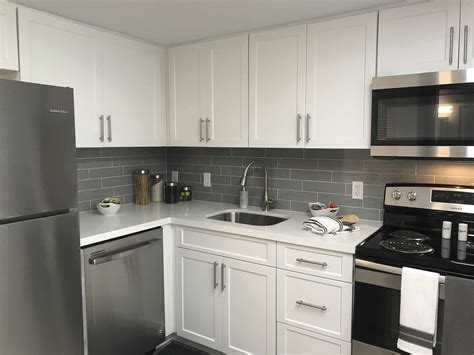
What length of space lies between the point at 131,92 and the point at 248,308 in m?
1.65

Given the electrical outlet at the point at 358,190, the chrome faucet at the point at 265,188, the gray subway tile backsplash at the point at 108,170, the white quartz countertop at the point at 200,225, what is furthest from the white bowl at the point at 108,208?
the electrical outlet at the point at 358,190

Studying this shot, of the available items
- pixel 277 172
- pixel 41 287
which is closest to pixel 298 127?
pixel 277 172

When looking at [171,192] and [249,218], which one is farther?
[171,192]

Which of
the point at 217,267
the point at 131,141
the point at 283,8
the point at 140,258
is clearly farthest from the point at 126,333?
the point at 283,8

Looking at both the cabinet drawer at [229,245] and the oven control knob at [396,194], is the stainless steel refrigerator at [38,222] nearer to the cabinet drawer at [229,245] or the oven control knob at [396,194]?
the cabinet drawer at [229,245]

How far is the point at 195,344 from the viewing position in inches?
105

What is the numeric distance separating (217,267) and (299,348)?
0.67 meters

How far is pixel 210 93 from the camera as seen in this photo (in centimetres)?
273

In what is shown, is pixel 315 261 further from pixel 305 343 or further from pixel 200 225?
pixel 200 225

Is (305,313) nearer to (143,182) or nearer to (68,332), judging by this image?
(68,332)

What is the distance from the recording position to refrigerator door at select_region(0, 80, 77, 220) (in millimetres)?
Answer: 1573

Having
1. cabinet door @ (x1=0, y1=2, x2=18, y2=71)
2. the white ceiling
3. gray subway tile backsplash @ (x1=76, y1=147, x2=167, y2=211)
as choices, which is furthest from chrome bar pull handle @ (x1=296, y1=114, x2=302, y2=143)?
cabinet door @ (x1=0, y1=2, x2=18, y2=71)

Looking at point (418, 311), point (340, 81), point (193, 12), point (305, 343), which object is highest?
point (193, 12)

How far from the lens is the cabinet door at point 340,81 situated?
6.97ft
